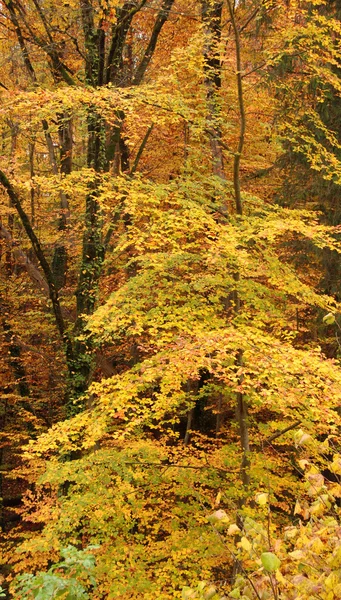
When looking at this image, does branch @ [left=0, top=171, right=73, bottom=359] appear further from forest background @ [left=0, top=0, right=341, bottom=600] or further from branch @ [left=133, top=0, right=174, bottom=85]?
branch @ [left=133, top=0, right=174, bottom=85]

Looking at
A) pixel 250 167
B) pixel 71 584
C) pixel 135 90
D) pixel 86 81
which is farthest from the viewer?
pixel 250 167

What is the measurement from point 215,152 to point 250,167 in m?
3.01

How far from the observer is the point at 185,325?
6.14 metres

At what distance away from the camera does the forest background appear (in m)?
5.04

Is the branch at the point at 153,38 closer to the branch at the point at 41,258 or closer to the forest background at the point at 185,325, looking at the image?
the forest background at the point at 185,325

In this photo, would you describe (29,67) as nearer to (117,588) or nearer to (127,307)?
(127,307)

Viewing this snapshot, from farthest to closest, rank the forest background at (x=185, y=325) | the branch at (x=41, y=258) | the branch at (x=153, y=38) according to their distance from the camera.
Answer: the branch at (x=153, y=38) < the branch at (x=41, y=258) < the forest background at (x=185, y=325)

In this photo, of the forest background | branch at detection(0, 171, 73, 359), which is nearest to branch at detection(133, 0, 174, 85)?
the forest background

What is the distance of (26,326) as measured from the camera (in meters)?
12.2

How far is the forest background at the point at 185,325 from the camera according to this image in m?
5.04

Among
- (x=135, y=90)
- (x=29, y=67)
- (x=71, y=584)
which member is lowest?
(x=71, y=584)

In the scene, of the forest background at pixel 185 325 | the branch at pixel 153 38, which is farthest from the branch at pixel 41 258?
the branch at pixel 153 38

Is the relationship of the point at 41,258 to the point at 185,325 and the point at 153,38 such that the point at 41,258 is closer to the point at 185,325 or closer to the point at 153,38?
the point at 185,325

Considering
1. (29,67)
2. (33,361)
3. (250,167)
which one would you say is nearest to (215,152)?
(250,167)
